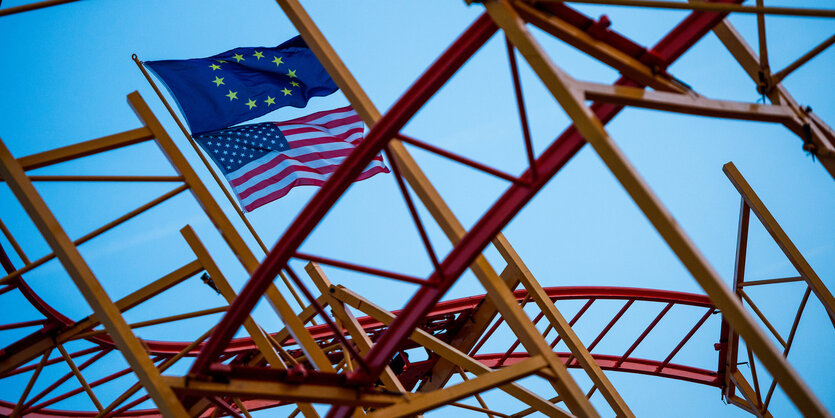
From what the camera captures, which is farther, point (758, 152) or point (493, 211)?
point (758, 152)

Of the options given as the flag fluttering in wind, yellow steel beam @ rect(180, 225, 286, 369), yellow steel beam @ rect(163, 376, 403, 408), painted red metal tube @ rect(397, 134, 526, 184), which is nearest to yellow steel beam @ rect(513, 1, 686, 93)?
painted red metal tube @ rect(397, 134, 526, 184)

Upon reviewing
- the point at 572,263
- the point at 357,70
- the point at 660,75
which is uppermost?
the point at 357,70

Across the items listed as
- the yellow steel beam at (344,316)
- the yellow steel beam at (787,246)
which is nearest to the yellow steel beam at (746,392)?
the yellow steel beam at (787,246)

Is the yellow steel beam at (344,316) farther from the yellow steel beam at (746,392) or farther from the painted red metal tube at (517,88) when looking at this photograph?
the yellow steel beam at (746,392)

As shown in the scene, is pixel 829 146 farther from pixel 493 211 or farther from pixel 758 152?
pixel 758 152

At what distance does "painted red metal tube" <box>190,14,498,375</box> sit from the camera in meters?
6.79

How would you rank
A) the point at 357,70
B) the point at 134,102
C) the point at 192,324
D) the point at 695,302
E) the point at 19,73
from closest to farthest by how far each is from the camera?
the point at 134,102, the point at 695,302, the point at 19,73, the point at 192,324, the point at 357,70

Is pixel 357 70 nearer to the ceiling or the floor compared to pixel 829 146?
nearer to the ceiling

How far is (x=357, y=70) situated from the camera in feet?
127

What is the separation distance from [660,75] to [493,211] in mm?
2011

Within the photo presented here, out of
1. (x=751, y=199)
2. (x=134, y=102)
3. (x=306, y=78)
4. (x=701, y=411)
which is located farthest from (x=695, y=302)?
(x=701, y=411)

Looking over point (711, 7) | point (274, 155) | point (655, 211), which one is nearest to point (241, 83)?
point (274, 155)

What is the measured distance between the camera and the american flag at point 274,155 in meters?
13.3

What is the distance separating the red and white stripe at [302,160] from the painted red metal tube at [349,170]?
5.30 meters
